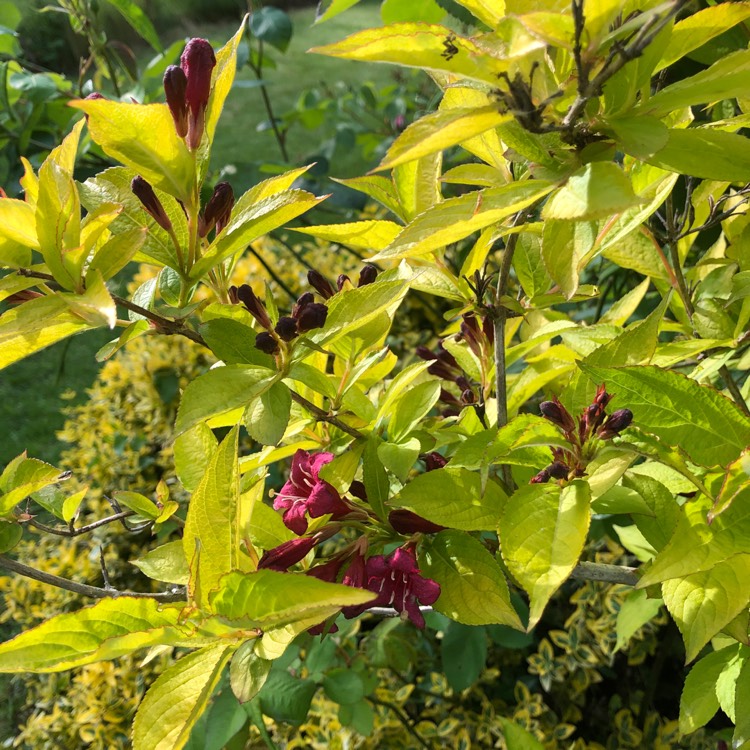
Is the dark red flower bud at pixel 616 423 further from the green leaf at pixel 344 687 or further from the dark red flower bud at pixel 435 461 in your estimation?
the green leaf at pixel 344 687

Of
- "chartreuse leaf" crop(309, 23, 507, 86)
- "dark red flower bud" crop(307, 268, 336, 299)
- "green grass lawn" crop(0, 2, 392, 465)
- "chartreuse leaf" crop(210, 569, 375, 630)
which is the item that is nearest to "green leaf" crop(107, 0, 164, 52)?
Result: "green grass lawn" crop(0, 2, 392, 465)

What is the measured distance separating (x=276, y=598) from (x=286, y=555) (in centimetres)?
17

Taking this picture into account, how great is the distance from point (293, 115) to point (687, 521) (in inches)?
105

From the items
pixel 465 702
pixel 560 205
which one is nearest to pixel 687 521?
pixel 560 205

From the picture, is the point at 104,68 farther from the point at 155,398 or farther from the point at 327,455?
the point at 327,455

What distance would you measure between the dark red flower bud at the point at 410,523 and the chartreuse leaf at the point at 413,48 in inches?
16.9

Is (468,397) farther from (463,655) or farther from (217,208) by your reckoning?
(463,655)

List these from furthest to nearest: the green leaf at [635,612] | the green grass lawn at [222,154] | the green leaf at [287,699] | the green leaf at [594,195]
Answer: the green grass lawn at [222,154]
the green leaf at [287,699]
the green leaf at [635,612]
the green leaf at [594,195]

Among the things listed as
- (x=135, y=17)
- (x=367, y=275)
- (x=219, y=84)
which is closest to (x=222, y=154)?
(x=135, y=17)

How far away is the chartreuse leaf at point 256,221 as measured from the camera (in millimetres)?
586

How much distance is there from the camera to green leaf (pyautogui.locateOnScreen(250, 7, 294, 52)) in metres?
2.28

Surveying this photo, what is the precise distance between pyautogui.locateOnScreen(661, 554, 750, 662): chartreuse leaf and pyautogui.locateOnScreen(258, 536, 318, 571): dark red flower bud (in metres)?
0.33

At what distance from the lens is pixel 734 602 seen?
1.96 feet

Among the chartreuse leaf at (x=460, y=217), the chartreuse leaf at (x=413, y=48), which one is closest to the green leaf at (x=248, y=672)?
the chartreuse leaf at (x=460, y=217)
